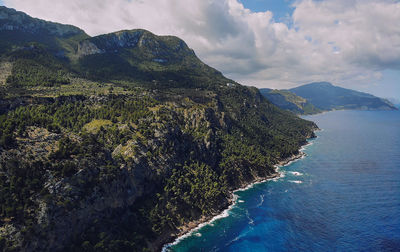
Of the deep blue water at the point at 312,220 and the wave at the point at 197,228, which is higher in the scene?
the deep blue water at the point at 312,220

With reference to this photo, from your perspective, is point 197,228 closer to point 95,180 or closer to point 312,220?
point 95,180

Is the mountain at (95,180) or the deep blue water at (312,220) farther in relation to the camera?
the deep blue water at (312,220)

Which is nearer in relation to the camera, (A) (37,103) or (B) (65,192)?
(B) (65,192)

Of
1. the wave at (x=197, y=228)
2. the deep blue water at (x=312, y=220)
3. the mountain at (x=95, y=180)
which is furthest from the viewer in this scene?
→ the wave at (x=197, y=228)

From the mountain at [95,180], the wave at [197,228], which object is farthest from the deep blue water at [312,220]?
the mountain at [95,180]

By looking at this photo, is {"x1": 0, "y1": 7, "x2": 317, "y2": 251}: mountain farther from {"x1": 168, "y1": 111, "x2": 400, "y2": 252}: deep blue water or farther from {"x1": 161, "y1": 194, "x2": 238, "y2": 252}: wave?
{"x1": 168, "y1": 111, "x2": 400, "y2": 252}: deep blue water

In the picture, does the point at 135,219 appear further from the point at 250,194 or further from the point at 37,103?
the point at 37,103

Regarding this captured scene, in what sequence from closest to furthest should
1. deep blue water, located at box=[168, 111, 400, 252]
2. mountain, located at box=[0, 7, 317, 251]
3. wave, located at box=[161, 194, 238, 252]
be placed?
1. mountain, located at box=[0, 7, 317, 251]
2. deep blue water, located at box=[168, 111, 400, 252]
3. wave, located at box=[161, 194, 238, 252]

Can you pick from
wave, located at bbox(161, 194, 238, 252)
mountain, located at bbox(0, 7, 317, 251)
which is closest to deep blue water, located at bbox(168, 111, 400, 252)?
wave, located at bbox(161, 194, 238, 252)

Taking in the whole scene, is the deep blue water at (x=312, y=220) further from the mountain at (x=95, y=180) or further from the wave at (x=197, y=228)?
the mountain at (x=95, y=180)

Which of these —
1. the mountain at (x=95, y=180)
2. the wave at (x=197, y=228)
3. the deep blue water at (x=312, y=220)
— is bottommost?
the wave at (x=197, y=228)

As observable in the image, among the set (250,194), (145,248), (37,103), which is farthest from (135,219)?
(37,103)
